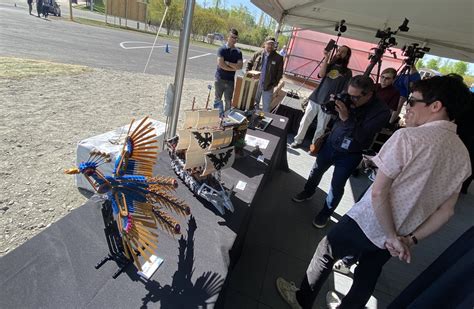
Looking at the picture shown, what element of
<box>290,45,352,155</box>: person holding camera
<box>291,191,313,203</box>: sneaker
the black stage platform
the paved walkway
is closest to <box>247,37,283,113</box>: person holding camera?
<box>290,45,352,155</box>: person holding camera

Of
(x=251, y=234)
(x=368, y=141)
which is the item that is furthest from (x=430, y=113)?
(x=251, y=234)

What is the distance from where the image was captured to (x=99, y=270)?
3.09 ft

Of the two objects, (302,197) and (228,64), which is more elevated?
(228,64)

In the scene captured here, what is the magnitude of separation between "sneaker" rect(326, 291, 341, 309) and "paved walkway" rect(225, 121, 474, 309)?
1.5 inches

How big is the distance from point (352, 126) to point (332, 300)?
51.2 inches

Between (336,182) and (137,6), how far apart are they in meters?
28.6

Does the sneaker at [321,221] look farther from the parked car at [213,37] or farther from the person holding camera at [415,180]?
the parked car at [213,37]

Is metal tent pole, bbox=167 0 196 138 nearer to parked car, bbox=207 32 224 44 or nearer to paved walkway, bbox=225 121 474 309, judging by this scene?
paved walkway, bbox=225 121 474 309

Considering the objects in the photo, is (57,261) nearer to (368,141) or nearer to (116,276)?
(116,276)

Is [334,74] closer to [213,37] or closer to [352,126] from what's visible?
[352,126]

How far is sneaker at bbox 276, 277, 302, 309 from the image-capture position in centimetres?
166

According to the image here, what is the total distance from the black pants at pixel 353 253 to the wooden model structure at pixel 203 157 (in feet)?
1.92

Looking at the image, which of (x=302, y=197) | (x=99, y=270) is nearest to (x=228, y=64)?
(x=302, y=197)

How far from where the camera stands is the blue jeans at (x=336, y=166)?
2205 mm
